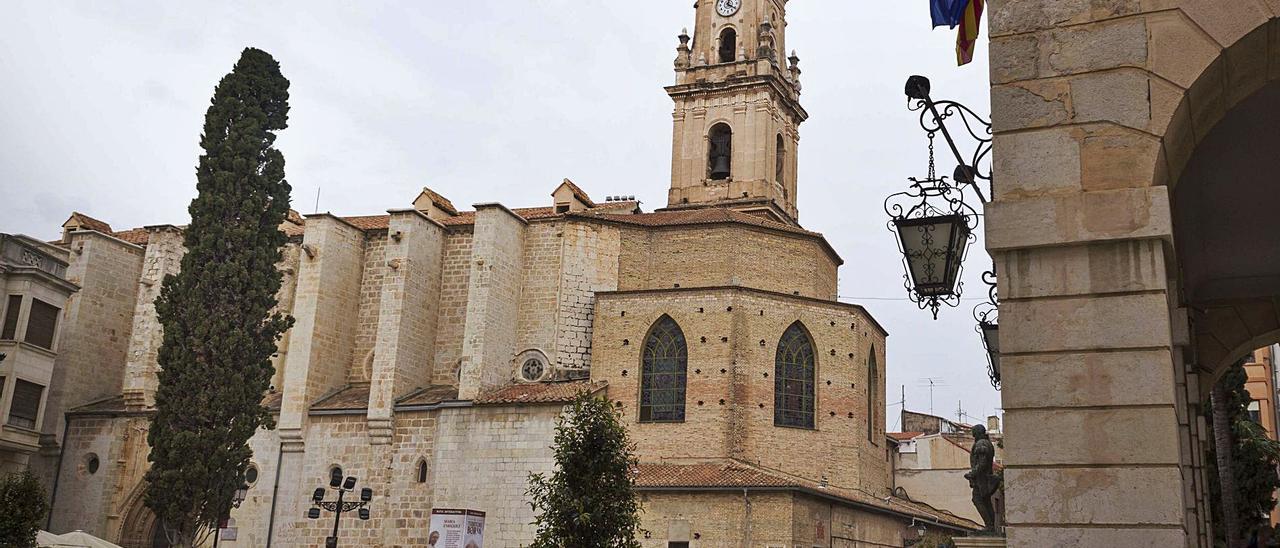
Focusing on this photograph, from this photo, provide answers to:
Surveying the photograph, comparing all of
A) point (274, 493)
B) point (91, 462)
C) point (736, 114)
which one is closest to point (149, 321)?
point (91, 462)

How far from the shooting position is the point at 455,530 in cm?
2172

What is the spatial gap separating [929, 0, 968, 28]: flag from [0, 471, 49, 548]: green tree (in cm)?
1810

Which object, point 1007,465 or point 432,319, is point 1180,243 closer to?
point 1007,465

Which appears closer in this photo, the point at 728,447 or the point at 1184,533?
the point at 1184,533

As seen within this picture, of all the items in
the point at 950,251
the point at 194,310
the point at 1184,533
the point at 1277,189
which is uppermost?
the point at 194,310

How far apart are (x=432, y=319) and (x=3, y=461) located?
12692 mm

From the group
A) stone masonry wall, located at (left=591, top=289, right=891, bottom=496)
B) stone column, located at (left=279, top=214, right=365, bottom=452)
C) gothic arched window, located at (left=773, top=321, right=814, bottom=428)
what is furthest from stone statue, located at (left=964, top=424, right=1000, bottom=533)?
stone column, located at (left=279, top=214, right=365, bottom=452)

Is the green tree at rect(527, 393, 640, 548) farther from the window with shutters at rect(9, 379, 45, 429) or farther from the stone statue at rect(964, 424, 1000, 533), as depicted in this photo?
the window with shutters at rect(9, 379, 45, 429)

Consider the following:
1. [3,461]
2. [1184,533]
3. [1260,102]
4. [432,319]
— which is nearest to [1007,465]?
[1184,533]

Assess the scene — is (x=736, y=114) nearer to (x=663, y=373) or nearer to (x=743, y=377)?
(x=663, y=373)

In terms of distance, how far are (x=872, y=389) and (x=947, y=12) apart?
26.7 meters

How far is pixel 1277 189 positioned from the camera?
7.73 metres

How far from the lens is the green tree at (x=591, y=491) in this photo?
1539 centimetres

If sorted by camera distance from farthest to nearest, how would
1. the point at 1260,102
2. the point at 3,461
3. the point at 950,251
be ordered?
the point at 3,461 < the point at 950,251 < the point at 1260,102
